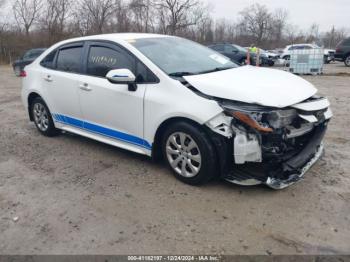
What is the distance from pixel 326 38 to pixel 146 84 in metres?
58.2

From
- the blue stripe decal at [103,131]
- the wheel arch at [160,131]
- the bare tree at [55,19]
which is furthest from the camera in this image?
the bare tree at [55,19]

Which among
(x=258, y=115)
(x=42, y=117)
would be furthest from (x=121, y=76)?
(x=42, y=117)

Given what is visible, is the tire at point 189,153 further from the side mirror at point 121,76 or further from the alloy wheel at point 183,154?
the side mirror at point 121,76

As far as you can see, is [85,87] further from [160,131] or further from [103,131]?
[160,131]

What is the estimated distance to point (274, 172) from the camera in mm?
3361

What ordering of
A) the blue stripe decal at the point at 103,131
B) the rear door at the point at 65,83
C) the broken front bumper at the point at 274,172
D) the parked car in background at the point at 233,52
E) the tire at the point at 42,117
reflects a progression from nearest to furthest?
the broken front bumper at the point at 274,172 < the blue stripe decal at the point at 103,131 < the rear door at the point at 65,83 < the tire at the point at 42,117 < the parked car in background at the point at 233,52

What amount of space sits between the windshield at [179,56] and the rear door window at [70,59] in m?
1.01

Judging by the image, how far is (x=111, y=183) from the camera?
3811 mm

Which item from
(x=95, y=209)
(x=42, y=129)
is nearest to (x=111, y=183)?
(x=95, y=209)

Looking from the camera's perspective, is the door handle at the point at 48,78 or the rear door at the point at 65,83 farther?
the door handle at the point at 48,78

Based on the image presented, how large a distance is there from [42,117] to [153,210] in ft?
10.7

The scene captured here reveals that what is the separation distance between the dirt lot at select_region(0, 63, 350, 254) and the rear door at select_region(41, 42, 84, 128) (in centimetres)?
69

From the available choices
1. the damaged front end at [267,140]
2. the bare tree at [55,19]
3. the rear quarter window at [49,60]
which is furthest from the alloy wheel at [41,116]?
the bare tree at [55,19]

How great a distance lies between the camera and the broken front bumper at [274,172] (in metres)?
3.33
